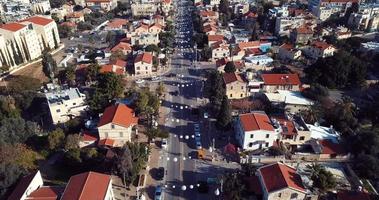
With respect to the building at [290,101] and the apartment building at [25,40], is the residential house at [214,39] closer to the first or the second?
the building at [290,101]

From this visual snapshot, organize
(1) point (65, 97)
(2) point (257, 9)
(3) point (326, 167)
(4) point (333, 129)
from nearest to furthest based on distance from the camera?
(3) point (326, 167) < (4) point (333, 129) < (1) point (65, 97) < (2) point (257, 9)

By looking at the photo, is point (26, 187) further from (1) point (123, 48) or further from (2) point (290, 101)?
(1) point (123, 48)

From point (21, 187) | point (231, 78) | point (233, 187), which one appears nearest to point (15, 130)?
point (21, 187)

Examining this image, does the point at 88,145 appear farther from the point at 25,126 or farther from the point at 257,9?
the point at 257,9

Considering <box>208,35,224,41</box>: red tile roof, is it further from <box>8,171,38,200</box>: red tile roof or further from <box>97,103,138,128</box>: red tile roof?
<box>8,171,38,200</box>: red tile roof

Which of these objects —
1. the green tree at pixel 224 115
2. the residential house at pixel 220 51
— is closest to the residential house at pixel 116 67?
the residential house at pixel 220 51

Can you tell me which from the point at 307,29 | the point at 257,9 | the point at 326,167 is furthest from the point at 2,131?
the point at 257,9
